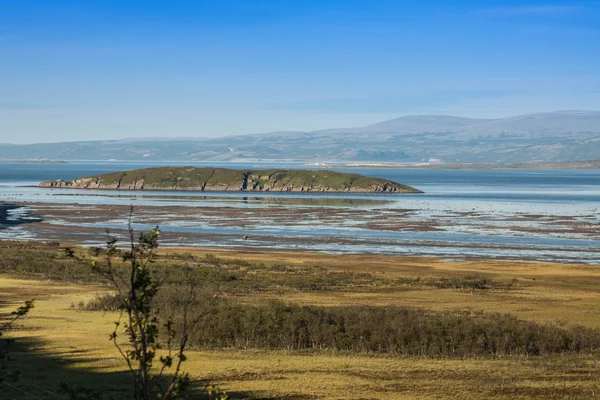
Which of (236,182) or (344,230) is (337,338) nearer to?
(344,230)

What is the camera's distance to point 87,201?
12788 cm

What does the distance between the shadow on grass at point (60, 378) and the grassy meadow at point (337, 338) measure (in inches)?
2.0

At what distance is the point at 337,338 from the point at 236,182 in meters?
150

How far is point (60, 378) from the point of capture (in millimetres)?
21969

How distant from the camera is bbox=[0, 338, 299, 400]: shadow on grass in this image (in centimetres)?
2036

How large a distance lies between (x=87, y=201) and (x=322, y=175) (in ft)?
202

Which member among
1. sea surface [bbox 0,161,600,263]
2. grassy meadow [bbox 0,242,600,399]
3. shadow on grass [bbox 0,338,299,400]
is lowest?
sea surface [bbox 0,161,600,263]

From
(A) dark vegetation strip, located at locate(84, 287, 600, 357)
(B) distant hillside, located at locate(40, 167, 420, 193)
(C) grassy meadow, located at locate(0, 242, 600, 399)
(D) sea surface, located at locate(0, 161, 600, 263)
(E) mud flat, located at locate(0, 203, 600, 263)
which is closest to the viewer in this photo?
(C) grassy meadow, located at locate(0, 242, 600, 399)

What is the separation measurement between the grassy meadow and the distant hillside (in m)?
121

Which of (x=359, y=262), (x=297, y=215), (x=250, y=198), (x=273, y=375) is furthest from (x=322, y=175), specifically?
(x=273, y=375)

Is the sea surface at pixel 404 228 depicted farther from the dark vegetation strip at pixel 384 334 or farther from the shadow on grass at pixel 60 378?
the shadow on grass at pixel 60 378

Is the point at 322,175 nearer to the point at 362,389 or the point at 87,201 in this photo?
the point at 87,201

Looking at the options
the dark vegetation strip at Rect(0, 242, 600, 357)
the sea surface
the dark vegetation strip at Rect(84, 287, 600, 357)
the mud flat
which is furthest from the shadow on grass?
the sea surface

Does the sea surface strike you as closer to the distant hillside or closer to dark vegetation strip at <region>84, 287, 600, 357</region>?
dark vegetation strip at <region>84, 287, 600, 357</region>
